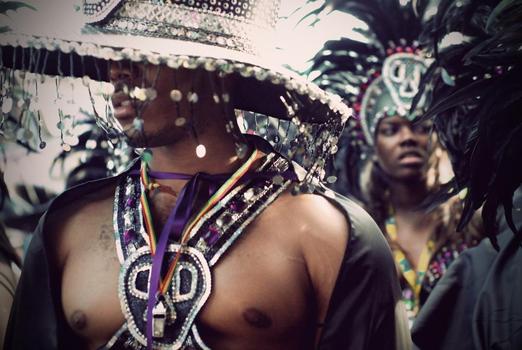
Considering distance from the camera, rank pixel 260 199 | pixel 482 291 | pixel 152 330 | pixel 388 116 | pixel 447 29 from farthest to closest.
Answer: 1. pixel 388 116
2. pixel 482 291
3. pixel 447 29
4. pixel 260 199
5. pixel 152 330

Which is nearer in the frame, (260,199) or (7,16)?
(260,199)

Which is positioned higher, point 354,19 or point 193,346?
point 354,19

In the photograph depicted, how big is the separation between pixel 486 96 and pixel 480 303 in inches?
29.0

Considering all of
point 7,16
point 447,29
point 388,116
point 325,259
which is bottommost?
point 388,116

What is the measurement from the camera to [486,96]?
1.98 meters

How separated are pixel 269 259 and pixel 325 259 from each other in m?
0.15

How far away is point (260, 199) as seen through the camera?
5.92 feet

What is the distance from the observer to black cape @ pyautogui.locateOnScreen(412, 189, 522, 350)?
2109 mm

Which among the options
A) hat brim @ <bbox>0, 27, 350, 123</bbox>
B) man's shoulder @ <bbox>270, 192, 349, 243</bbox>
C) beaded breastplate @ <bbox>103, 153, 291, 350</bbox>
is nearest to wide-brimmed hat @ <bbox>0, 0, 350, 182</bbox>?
hat brim @ <bbox>0, 27, 350, 123</bbox>

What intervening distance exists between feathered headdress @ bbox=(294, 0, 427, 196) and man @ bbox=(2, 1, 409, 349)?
1.58 metres

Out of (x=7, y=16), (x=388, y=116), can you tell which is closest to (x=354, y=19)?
(x=388, y=116)

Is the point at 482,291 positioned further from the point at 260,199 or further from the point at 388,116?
the point at 388,116

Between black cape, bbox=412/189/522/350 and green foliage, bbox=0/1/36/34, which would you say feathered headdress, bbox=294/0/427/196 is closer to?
black cape, bbox=412/189/522/350

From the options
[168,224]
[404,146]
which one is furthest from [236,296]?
[404,146]
